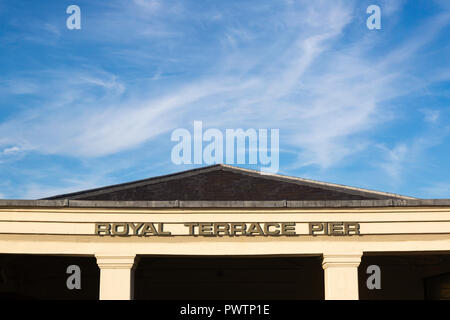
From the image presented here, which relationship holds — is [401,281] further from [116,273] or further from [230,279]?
[116,273]

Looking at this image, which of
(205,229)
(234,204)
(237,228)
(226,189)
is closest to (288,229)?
(237,228)

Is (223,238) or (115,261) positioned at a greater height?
(223,238)

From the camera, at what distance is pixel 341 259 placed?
17.0m

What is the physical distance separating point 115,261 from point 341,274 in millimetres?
7185

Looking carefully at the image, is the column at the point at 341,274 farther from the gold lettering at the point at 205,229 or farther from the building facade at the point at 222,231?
the gold lettering at the point at 205,229

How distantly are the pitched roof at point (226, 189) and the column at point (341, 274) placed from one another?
238 inches

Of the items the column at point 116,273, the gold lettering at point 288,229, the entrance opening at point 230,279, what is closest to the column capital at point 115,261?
the column at point 116,273

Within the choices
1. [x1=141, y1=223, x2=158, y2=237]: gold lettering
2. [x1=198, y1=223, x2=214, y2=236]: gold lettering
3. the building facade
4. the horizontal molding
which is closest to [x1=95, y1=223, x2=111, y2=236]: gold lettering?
the building facade

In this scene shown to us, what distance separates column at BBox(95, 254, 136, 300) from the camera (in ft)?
55.2

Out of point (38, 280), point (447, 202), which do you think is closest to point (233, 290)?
point (38, 280)

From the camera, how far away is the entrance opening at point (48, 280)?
912 inches

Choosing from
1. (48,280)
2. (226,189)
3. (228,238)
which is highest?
(226,189)
